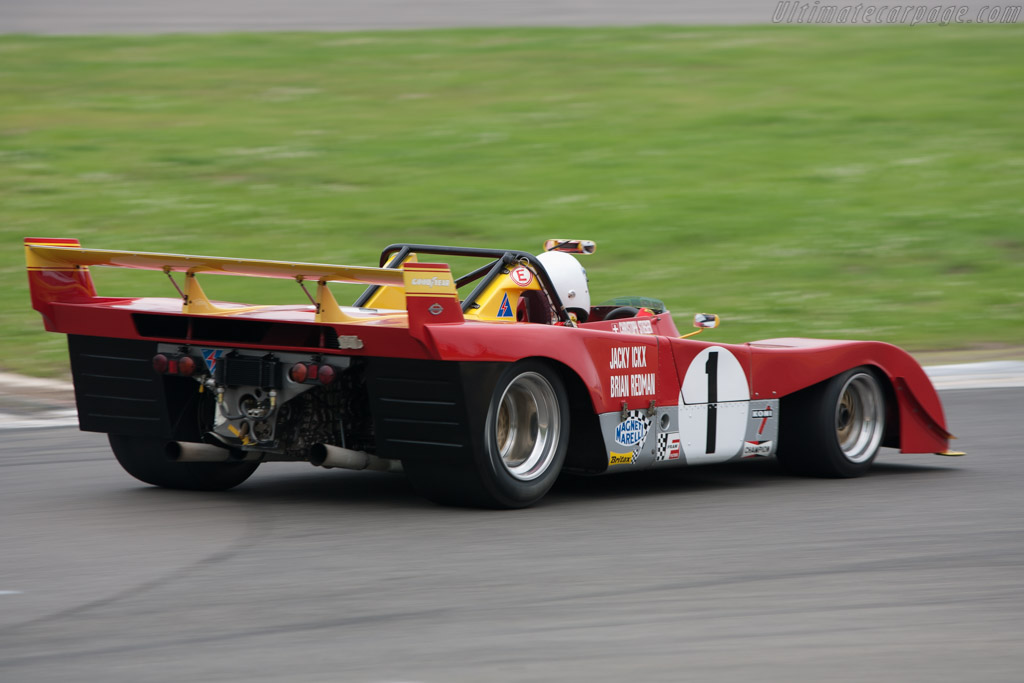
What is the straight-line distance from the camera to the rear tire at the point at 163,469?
7.45 meters

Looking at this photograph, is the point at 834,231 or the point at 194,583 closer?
the point at 194,583

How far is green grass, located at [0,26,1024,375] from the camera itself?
56.1 ft

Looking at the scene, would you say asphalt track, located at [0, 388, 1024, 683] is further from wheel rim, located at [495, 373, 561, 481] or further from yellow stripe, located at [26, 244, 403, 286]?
yellow stripe, located at [26, 244, 403, 286]

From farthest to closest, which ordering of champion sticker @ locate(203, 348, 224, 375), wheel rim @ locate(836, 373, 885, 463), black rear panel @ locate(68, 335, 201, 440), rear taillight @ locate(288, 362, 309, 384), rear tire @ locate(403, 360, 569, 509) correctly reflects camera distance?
wheel rim @ locate(836, 373, 885, 463) < black rear panel @ locate(68, 335, 201, 440) < champion sticker @ locate(203, 348, 224, 375) < rear tire @ locate(403, 360, 569, 509) < rear taillight @ locate(288, 362, 309, 384)

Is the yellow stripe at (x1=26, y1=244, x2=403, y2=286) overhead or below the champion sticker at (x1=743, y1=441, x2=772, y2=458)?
overhead

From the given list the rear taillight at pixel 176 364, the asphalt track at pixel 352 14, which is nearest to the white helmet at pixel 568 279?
the rear taillight at pixel 176 364

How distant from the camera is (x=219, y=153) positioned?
70.9ft

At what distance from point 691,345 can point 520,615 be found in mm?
2903

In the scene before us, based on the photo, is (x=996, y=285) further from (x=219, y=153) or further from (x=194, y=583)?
(x=194, y=583)

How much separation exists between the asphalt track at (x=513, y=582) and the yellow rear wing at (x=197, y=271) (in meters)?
1.05

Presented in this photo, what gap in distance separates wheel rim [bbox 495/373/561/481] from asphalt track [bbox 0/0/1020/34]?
77.7 ft

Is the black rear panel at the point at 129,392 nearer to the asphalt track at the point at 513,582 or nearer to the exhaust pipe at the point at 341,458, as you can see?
the asphalt track at the point at 513,582

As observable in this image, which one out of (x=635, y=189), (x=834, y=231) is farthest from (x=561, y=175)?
(x=834, y=231)

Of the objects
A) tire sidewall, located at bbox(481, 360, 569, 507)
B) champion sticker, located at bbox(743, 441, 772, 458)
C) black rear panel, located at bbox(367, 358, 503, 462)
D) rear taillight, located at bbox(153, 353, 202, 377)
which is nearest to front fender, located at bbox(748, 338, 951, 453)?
champion sticker, located at bbox(743, 441, 772, 458)
